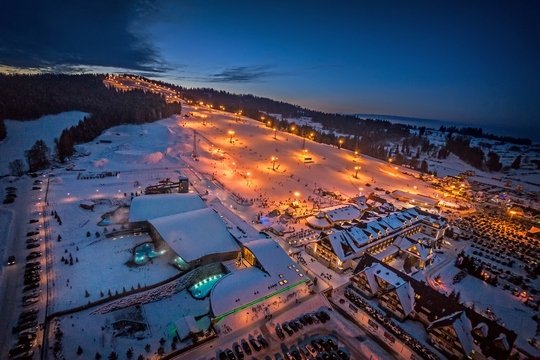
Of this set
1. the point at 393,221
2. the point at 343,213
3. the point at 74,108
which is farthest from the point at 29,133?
the point at 393,221

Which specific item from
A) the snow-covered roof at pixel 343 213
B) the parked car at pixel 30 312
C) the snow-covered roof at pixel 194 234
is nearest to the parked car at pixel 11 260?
the parked car at pixel 30 312

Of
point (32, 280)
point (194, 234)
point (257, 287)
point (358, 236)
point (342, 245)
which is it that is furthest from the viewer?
point (358, 236)

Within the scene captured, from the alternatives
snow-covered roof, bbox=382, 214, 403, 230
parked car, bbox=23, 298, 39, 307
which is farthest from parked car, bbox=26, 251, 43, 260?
snow-covered roof, bbox=382, 214, 403, 230

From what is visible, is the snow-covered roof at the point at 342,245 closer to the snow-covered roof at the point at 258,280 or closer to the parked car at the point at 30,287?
the snow-covered roof at the point at 258,280

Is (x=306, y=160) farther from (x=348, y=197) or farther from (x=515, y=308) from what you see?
(x=515, y=308)

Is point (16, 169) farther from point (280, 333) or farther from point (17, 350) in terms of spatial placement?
point (280, 333)

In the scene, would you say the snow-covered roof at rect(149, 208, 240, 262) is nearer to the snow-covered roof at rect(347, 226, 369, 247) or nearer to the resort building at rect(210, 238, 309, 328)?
Answer: the resort building at rect(210, 238, 309, 328)
